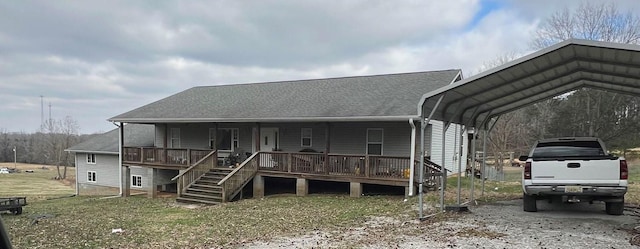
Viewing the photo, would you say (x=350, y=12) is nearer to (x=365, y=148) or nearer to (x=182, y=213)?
(x=365, y=148)

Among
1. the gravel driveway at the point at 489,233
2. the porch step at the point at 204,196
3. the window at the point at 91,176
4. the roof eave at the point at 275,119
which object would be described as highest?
the roof eave at the point at 275,119

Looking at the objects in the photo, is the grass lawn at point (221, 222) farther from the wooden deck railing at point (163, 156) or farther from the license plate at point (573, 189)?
the wooden deck railing at point (163, 156)

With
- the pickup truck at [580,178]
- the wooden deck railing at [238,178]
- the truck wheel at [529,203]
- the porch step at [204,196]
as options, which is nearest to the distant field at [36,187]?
the porch step at [204,196]


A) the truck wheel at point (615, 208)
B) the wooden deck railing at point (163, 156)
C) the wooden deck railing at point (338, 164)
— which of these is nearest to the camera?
the truck wheel at point (615, 208)

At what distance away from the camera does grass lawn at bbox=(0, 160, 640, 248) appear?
26.0 ft

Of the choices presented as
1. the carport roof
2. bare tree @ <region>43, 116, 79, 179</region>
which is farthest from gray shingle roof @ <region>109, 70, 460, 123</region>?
bare tree @ <region>43, 116, 79, 179</region>

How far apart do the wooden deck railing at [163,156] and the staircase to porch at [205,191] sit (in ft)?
5.87

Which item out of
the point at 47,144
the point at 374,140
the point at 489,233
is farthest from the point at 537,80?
the point at 47,144

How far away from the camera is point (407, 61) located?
3080 cm

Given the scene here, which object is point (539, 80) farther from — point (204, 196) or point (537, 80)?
point (204, 196)

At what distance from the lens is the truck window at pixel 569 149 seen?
8.99 m

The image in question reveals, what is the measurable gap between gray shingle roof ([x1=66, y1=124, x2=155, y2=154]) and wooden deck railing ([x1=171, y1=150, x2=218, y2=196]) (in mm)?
8277

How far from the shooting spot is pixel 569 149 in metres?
9.27

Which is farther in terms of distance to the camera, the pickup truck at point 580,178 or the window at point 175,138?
the window at point 175,138
